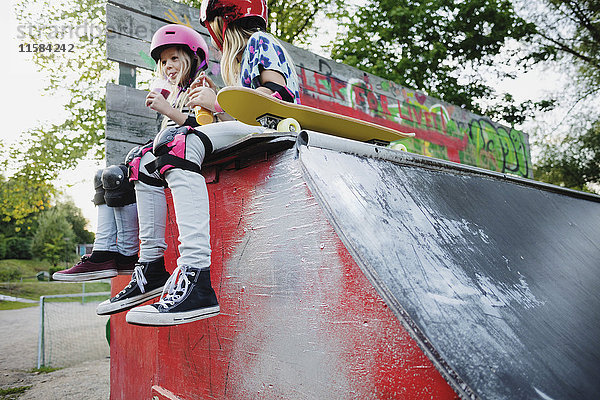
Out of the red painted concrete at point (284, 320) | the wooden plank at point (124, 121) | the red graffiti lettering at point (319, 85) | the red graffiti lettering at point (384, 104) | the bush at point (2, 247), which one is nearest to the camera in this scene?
the red painted concrete at point (284, 320)

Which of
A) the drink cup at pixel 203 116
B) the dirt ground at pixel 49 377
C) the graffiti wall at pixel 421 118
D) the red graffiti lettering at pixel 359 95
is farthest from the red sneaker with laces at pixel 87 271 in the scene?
the red graffiti lettering at pixel 359 95

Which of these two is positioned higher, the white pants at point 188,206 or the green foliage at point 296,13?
the green foliage at point 296,13

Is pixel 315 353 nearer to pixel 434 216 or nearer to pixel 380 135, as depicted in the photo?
pixel 434 216

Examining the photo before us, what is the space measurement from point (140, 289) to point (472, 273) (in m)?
1.17

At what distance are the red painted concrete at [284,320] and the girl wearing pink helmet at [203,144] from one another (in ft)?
0.50

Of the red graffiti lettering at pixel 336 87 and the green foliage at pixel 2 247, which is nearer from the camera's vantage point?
the red graffiti lettering at pixel 336 87

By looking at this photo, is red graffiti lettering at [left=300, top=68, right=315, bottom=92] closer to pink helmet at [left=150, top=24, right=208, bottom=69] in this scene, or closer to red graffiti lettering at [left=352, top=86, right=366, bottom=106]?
red graffiti lettering at [left=352, top=86, right=366, bottom=106]

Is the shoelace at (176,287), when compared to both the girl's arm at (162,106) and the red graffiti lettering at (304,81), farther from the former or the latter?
the red graffiti lettering at (304,81)

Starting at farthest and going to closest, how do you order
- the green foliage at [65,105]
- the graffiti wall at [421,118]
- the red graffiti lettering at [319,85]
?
the green foliage at [65,105] → the graffiti wall at [421,118] → the red graffiti lettering at [319,85]

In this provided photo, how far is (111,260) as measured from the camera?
1826 millimetres

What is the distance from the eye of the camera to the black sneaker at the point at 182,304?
1120mm

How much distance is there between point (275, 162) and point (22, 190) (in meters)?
11.2

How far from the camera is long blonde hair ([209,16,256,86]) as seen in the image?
2012 mm

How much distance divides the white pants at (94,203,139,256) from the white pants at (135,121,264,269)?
32cm
